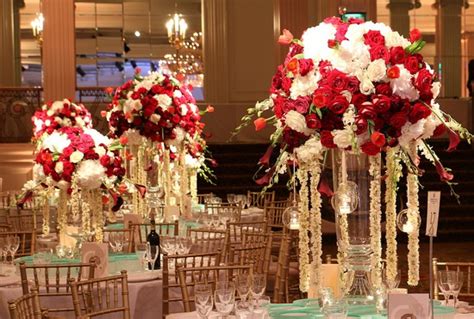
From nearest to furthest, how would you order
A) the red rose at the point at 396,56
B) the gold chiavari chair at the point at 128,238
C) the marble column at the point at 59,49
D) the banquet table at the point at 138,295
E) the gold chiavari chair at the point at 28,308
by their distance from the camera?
the gold chiavari chair at the point at 28,308, the red rose at the point at 396,56, the banquet table at the point at 138,295, the gold chiavari chair at the point at 128,238, the marble column at the point at 59,49

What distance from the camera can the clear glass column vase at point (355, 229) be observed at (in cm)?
495

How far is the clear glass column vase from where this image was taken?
16.2ft

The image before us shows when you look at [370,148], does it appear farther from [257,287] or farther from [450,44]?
[450,44]

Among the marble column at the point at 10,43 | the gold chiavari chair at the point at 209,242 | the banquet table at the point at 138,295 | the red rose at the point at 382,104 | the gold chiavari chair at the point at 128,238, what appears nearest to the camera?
the red rose at the point at 382,104

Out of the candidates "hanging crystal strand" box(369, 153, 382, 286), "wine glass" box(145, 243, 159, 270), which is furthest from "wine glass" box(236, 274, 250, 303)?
"wine glass" box(145, 243, 159, 270)

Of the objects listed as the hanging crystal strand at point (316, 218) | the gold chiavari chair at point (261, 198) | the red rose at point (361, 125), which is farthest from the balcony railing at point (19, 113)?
the red rose at point (361, 125)

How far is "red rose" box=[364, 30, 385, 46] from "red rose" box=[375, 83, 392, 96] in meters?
0.19

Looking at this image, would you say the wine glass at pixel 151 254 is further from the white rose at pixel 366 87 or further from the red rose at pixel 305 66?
the white rose at pixel 366 87

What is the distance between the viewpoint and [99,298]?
229 inches

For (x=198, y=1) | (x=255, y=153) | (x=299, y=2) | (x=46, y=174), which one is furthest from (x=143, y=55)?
(x=46, y=174)

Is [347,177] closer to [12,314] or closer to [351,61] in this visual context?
[351,61]

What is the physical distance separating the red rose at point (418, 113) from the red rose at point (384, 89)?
13 cm

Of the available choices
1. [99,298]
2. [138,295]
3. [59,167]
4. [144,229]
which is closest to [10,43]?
[144,229]

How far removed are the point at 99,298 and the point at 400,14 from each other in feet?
60.3
